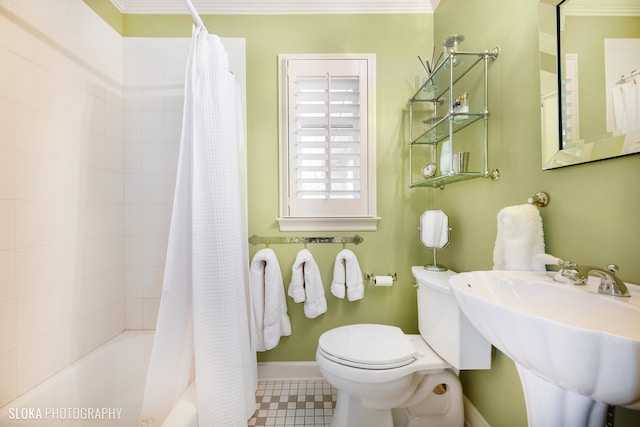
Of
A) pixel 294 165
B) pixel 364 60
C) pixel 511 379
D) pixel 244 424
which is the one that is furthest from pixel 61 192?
pixel 511 379

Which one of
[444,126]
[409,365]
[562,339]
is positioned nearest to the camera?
[562,339]

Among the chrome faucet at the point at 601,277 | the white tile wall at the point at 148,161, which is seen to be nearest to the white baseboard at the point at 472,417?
the chrome faucet at the point at 601,277

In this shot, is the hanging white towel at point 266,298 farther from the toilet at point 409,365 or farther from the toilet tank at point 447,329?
the toilet tank at point 447,329

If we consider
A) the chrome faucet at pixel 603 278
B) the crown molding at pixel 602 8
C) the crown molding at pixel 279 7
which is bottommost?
the chrome faucet at pixel 603 278

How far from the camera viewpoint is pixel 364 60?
4.89 feet

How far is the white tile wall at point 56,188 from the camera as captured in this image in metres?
0.90

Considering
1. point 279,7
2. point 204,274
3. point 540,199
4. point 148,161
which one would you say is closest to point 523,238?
point 540,199

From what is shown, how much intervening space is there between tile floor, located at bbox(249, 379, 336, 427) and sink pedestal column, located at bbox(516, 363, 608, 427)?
37.2 inches

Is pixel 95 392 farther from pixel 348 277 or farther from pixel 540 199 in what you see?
pixel 540 199

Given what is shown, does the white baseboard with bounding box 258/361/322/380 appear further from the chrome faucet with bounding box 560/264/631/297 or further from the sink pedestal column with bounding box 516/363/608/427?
the chrome faucet with bounding box 560/264/631/297

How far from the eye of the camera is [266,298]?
54.9 inches

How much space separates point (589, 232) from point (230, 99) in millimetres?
1379

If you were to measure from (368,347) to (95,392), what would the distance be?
1.28m

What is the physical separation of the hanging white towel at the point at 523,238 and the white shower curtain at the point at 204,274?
1.03m
